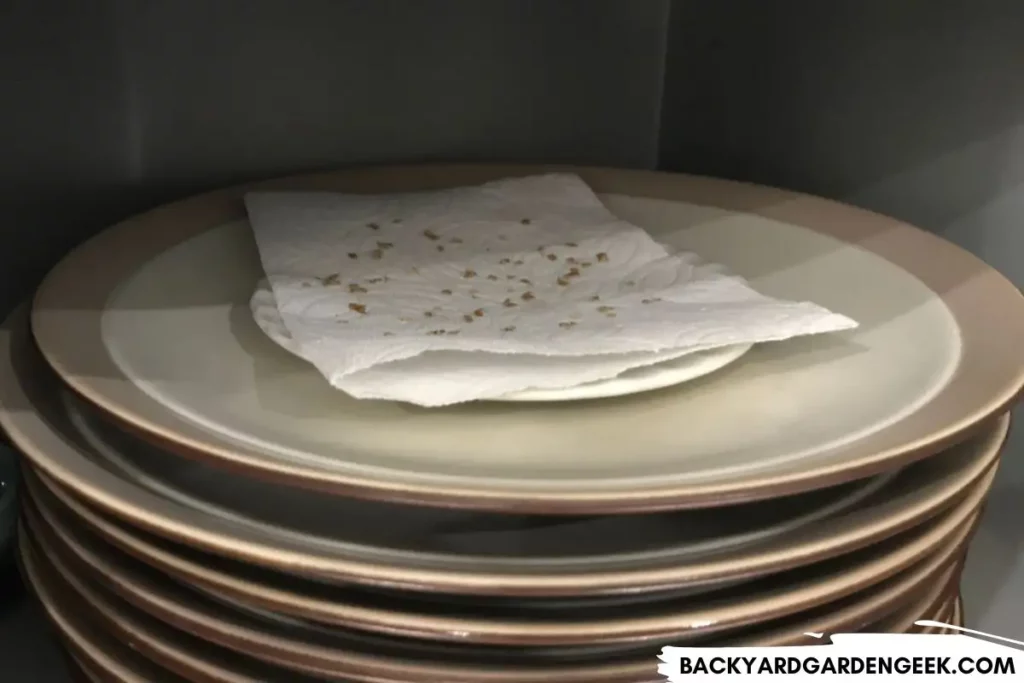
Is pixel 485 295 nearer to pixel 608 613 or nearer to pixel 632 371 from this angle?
pixel 632 371

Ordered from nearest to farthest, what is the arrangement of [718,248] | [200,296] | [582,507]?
[582,507], [200,296], [718,248]

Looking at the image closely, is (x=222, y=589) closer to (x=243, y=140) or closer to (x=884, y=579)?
(x=884, y=579)

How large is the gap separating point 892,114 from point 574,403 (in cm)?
38

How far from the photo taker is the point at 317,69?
2.56 feet

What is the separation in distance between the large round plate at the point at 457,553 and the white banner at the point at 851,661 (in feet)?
0.11

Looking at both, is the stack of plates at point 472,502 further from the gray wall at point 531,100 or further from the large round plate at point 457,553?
the gray wall at point 531,100

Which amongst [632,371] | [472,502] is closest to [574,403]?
[632,371]

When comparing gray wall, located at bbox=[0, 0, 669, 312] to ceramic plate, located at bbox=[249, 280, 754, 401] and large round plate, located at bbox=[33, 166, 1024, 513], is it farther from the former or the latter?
ceramic plate, located at bbox=[249, 280, 754, 401]

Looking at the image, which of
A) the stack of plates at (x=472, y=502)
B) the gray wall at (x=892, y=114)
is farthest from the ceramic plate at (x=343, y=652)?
the gray wall at (x=892, y=114)

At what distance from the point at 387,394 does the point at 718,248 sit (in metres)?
0.32

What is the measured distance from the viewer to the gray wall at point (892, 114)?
68 cm

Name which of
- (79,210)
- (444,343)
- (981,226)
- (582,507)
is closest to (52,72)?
(79,210)

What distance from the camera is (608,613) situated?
1.30ft

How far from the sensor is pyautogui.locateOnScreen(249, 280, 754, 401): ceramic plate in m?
0.48
